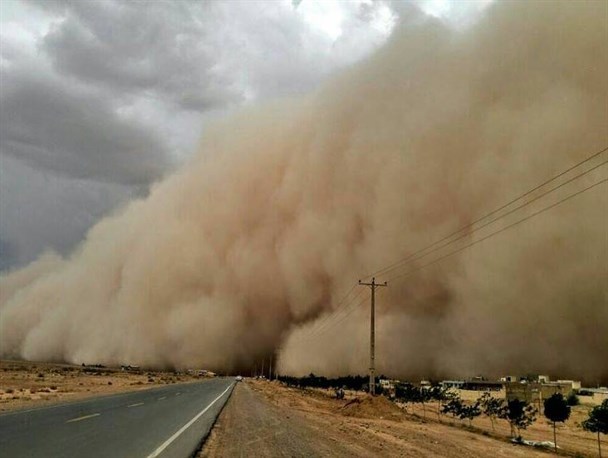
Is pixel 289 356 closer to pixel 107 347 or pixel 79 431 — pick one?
pixel 107 347

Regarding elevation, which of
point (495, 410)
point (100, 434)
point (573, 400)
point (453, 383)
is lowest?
point (495, 410)

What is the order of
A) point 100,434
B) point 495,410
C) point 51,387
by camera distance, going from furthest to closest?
1. point 495,410
2. point 51,387
3. point 100,434

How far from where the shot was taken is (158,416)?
14227mm

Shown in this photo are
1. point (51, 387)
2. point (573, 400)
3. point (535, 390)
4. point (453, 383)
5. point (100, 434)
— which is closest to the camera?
point (100, 434)

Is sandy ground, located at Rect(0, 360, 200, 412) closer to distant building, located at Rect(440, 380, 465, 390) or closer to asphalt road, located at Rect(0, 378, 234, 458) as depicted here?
asphalt road, located at Rect(0, 378, 234, 458)

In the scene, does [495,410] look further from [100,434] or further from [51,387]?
[100,434]

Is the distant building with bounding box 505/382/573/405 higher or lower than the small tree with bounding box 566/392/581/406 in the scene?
higher

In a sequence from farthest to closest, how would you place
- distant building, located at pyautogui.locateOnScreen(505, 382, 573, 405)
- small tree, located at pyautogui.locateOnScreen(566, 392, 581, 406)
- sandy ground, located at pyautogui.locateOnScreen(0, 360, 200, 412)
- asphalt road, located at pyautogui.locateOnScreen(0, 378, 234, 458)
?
distant building, located at pyautogui.locateOnScreen(505, 382, 573, 405), small tree, located at pyautogui.locateOnScreen(566, 392, 581, 406), sandy ground, located at pyautogui.locateOnScreen(0, 360, 200, 412), asphalt road, located at pyautogui.locateOnScreen(0, 378, 234, 458)

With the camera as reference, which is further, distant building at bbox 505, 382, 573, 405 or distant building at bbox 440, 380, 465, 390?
distant building at bbox 440, 380, 465, 390

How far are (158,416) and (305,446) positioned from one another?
5.43 m

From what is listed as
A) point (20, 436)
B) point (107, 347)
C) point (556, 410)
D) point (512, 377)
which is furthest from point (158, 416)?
point (107, 347)

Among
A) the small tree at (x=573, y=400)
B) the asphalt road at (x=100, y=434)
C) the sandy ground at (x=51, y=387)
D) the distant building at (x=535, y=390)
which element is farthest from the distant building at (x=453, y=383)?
the asphalt road at (x=100, y=434)

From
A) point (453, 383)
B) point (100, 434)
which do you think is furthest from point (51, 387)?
point (453, 383)

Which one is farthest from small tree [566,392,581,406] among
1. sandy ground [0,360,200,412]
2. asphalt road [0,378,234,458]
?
A: asphalt road [0,378,234,458]
